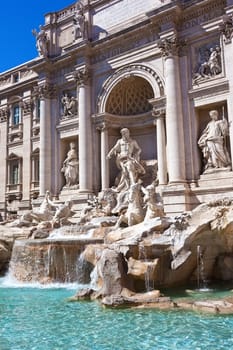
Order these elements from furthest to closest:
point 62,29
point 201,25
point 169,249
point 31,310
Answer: point 62,29 < point 201,25 < point 169,249 < point 31,310

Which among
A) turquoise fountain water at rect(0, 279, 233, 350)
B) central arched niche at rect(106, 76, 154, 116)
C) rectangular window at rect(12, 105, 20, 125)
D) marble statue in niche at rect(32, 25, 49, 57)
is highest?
marble statue in niche at rect(32, 25, 49, 57)

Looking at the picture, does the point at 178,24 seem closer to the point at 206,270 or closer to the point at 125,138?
the point at 125,138

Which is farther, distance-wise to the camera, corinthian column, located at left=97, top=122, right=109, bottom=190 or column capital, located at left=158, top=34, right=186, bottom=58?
corinthian column, located at left=97, top=122, right=109, bottom=190

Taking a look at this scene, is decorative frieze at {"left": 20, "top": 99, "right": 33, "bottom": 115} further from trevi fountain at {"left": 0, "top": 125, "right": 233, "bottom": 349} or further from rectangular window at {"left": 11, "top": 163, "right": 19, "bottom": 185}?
trevi fountain at {"left": 0, "top": 125, "right": 233, "bottom": 349}

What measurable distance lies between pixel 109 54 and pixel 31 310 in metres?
15.2

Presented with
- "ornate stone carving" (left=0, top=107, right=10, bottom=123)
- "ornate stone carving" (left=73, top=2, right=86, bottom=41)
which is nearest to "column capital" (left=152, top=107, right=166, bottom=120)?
"ornate stone carving" (left=73, top=2, right=86, bottom=41)

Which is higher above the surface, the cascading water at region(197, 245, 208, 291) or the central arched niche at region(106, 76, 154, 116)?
the central arched niche at region(106, 76, 154, 116)

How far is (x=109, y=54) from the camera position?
20125mm

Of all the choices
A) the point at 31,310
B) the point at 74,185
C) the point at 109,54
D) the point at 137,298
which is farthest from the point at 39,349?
the point at 109,54

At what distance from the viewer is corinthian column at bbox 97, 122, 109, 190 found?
19.4 m

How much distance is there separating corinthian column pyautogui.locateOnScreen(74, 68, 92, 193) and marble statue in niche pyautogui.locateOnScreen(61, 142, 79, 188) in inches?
43.8

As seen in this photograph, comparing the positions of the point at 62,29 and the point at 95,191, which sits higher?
the point at 62,29

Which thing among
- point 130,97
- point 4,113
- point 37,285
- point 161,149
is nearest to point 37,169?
point 4,113

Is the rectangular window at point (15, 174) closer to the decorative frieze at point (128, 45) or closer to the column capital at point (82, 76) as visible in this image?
the column capital at point (82, 76)
